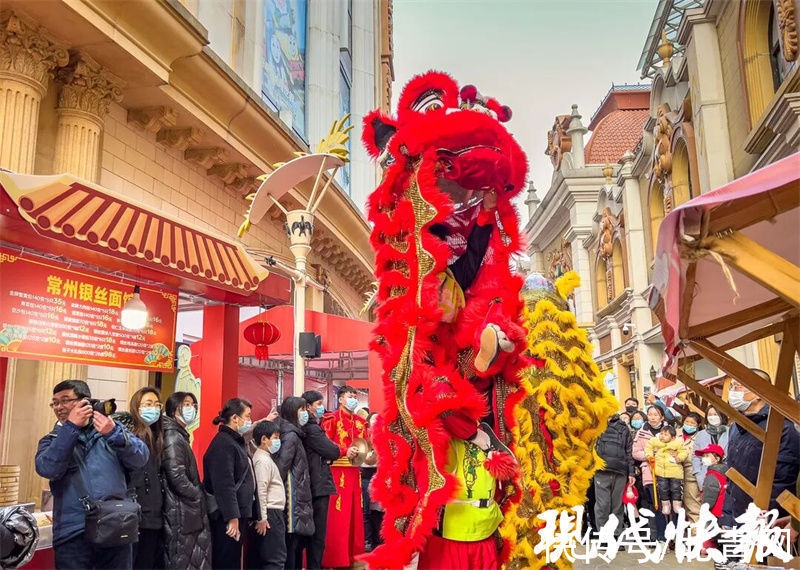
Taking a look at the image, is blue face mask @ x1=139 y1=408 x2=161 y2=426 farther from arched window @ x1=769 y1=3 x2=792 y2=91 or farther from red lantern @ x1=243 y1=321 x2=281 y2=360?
arched window @ x1=769 y1=3 x2=792 y2=91

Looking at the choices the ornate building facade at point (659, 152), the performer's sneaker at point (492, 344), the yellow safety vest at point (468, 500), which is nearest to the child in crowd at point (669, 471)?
the ornate building facade at point (659, 152)

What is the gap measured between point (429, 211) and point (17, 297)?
143 inches

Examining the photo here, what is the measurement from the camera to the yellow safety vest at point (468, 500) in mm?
2699

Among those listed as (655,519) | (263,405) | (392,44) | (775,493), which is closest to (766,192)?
(775,493)

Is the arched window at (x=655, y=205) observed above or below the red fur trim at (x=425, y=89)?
above

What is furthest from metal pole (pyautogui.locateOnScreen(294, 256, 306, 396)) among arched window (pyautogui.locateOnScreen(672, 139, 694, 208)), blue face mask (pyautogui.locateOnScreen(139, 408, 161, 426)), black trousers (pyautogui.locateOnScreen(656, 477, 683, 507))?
arched window (pyautogui.locateOnScreen(672, 139, 694, 208))

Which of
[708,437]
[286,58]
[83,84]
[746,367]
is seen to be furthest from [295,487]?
[286,58]

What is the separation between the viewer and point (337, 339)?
35.1 ft

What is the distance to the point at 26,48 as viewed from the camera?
605cm

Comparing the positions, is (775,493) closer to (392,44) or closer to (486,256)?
(486,256)

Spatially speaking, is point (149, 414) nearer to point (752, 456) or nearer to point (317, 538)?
point (317, 538)

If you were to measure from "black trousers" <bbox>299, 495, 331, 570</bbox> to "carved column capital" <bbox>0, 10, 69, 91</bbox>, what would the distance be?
507 cm

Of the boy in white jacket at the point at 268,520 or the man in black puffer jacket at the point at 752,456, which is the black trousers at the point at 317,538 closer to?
the boy in white jacket at the point at 268,520

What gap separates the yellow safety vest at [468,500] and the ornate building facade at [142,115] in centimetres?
437
